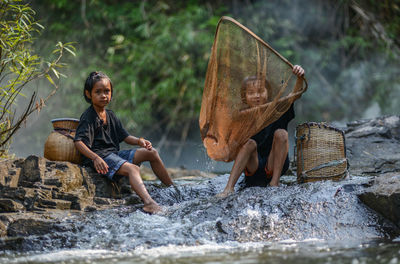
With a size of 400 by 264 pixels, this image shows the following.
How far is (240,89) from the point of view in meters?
4.05

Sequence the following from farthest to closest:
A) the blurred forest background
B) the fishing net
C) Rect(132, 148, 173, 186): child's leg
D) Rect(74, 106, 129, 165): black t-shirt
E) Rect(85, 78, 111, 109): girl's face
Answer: the blurred forest background, Rect(132, 148, 173, 186): child's leg, Rect(85, 78, 111, 109): girl's face, Rect(74, 106, 129, 165): black t-shirt, the fishing net

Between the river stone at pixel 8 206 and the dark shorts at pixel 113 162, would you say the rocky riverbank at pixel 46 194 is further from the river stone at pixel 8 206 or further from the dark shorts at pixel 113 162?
the dark shorts at pixel 113 162

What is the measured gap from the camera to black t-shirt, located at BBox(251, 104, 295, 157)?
4.05 meters

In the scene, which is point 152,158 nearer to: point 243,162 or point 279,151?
point 243,162

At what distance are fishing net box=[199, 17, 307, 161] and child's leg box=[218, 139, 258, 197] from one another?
0.09 meters

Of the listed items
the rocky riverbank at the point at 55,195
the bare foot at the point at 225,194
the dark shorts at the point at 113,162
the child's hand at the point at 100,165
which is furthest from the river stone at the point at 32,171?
the bare foot at the point at 225,194

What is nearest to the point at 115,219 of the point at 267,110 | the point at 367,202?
the point at 267,110

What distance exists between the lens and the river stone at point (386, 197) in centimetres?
311

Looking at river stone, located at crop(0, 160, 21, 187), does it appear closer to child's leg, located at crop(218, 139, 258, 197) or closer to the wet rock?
child's leg, located at crop(218, 139, 258, 197)

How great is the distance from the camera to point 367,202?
3318mm

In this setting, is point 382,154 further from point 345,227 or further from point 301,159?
point 345,227

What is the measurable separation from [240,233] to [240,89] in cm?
147

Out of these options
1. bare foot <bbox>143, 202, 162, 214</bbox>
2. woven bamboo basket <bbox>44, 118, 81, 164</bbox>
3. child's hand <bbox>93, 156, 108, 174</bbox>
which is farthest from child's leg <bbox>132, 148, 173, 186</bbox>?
bare foot <bbox>143, 202, 162, 214</bbox>

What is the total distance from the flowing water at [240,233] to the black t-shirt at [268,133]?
0.56 m
